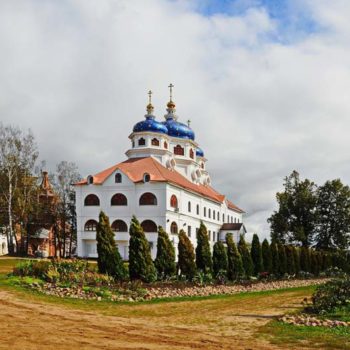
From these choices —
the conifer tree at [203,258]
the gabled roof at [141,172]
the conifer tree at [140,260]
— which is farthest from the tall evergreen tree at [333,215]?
the conifer tree at [140,260]

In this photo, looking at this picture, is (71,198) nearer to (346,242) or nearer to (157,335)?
(346,242)

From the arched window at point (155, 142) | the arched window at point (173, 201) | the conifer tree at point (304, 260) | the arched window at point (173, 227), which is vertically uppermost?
the arched window at point (155, 142)

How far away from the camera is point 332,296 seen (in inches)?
695

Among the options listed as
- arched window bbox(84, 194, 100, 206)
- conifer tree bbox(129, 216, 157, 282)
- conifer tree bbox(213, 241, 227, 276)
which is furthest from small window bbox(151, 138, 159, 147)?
conifer tree bbox(129, 216, 157, 282)

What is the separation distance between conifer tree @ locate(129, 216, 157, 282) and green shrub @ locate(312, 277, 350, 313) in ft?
30.5

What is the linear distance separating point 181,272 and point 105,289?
9.56 metres

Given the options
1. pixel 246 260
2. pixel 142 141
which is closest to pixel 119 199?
pixel 142 141

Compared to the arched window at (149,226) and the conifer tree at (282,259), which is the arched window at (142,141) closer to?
the arched window at (149,226)

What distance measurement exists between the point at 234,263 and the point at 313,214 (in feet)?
105

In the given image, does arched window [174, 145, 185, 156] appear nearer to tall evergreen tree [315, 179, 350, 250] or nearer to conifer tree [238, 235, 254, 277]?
tall evergreen tree [315, 179, 350, 250]

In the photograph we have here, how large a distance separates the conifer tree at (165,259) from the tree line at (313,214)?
36296 millimetres

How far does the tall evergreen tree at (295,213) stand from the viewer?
2472 inches

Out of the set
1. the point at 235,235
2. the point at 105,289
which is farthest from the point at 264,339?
the point at 235,235

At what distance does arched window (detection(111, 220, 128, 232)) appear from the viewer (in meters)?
51.5
